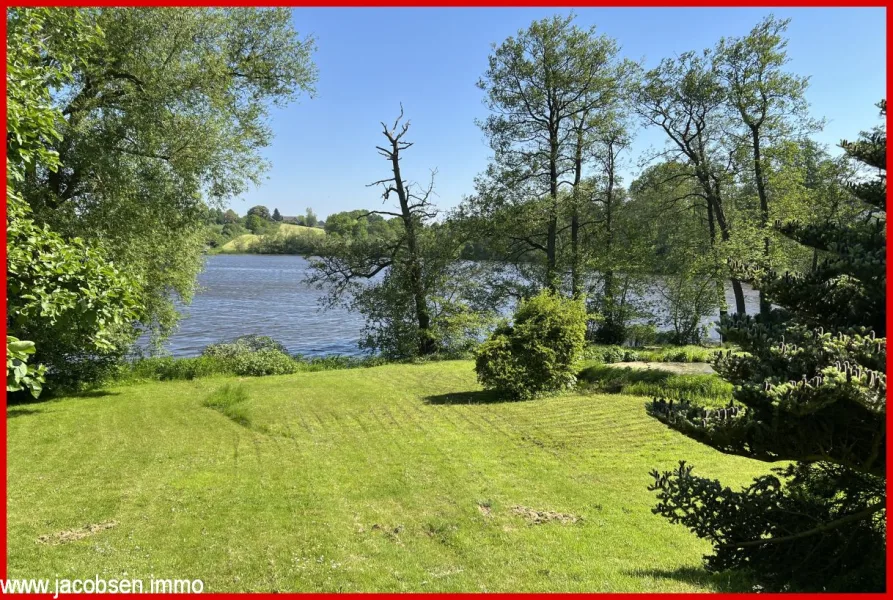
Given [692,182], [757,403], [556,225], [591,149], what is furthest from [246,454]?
[692,182]

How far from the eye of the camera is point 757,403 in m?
3.38

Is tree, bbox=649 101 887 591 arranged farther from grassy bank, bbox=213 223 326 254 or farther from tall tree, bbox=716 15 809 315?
grassy bank, bbox=213 223 326 254

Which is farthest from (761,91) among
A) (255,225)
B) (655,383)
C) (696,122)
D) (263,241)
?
(255,225)

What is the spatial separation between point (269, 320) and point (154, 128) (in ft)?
84.5

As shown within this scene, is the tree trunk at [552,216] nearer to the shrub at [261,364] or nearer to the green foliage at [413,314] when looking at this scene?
the green foliage at [413,314]

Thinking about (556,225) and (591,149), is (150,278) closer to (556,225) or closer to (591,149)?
(556,225)

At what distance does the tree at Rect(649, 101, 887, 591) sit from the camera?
3.36 m

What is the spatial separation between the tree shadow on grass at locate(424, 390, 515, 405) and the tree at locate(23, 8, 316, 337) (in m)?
7.96

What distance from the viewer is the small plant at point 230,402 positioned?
1309cm

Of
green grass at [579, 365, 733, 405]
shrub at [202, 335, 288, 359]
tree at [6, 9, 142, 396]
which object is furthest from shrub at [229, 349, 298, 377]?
tree at [6, 9, 142, 396]

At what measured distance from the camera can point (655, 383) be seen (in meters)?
15.1

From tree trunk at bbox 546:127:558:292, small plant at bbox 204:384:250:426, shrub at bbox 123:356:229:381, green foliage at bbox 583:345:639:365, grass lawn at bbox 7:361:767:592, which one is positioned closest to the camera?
grass lawn at bbox 7:361:767:592

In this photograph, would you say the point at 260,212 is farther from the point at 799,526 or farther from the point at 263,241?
the point at 799,526

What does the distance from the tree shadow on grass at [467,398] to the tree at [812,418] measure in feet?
32.1
